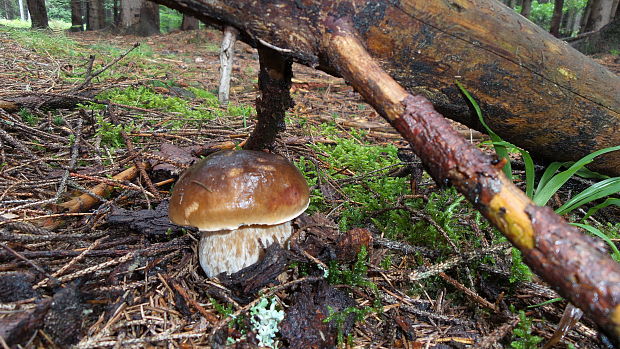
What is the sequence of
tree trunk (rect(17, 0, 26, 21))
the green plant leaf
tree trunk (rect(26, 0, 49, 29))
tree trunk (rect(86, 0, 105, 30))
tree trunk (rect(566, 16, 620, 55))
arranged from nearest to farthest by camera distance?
the green plant leaf
tree trunk (rect(566, 16, 620, 55))
tree trunk (rect(26, 0, 49, 29))
tree trunk (rect(86, 0, 105, 30))
tree trunk (rect(17, 0, 26, 21))

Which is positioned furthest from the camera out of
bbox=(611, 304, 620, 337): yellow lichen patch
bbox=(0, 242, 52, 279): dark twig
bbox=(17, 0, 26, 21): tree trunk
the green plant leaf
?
bbox=(17, 0, 26, 21): tree trunk

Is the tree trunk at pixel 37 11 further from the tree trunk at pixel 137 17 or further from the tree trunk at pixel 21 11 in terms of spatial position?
the tree trunk at pixel 21 11

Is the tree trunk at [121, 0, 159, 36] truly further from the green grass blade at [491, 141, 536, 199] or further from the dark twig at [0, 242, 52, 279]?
the green grass blade at [491, 141, 536, 199]

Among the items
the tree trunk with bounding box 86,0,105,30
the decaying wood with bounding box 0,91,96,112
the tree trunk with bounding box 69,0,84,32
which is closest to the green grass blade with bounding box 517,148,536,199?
the decaying wood with bounding box 0,91,96,112

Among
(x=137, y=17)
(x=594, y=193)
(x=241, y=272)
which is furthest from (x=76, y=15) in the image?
(x=594, y=193)

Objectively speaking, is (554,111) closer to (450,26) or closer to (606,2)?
(450,26)

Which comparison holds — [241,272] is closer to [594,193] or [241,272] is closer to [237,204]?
[237,204]
